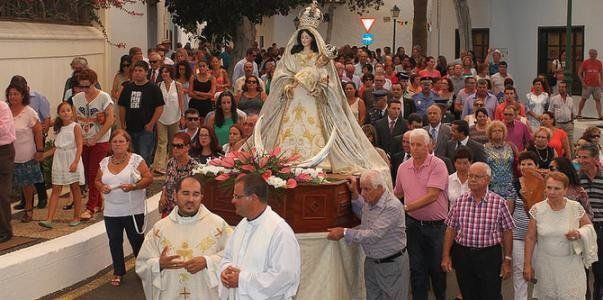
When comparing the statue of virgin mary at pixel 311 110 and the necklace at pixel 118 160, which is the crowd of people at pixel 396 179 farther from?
the statue of virgin mary at pixel 311 110

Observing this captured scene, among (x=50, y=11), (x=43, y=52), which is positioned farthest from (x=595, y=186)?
(x=50, y=11)

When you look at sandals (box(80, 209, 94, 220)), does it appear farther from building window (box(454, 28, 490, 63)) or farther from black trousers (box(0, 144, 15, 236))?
building window (box(454, 28, 490, 63))

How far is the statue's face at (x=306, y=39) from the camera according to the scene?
10.4 m

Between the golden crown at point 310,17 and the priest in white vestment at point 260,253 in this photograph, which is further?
the golden crown at point 310,17

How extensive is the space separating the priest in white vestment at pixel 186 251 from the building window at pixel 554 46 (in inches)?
888

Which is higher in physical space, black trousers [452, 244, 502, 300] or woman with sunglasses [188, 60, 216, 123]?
woman with sunglasses [188, 60, 216, 123]

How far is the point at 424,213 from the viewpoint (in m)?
9.99

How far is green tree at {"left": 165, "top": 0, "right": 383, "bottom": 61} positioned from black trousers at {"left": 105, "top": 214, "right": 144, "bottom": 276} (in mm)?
15919

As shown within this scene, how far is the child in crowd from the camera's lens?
38.6ft

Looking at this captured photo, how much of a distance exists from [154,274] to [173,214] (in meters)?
0.46

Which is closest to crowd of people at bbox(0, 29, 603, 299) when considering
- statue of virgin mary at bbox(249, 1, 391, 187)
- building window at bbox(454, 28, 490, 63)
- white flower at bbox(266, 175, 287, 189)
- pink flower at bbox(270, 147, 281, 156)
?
statue of virgin mary at bbox(249, 1, 391, 187)

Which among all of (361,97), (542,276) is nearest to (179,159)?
(542,276)

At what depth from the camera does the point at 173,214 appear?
25.8ft

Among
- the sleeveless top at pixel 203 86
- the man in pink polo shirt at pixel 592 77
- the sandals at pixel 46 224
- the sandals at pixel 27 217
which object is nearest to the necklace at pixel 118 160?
the sandals at pixel 46 224
